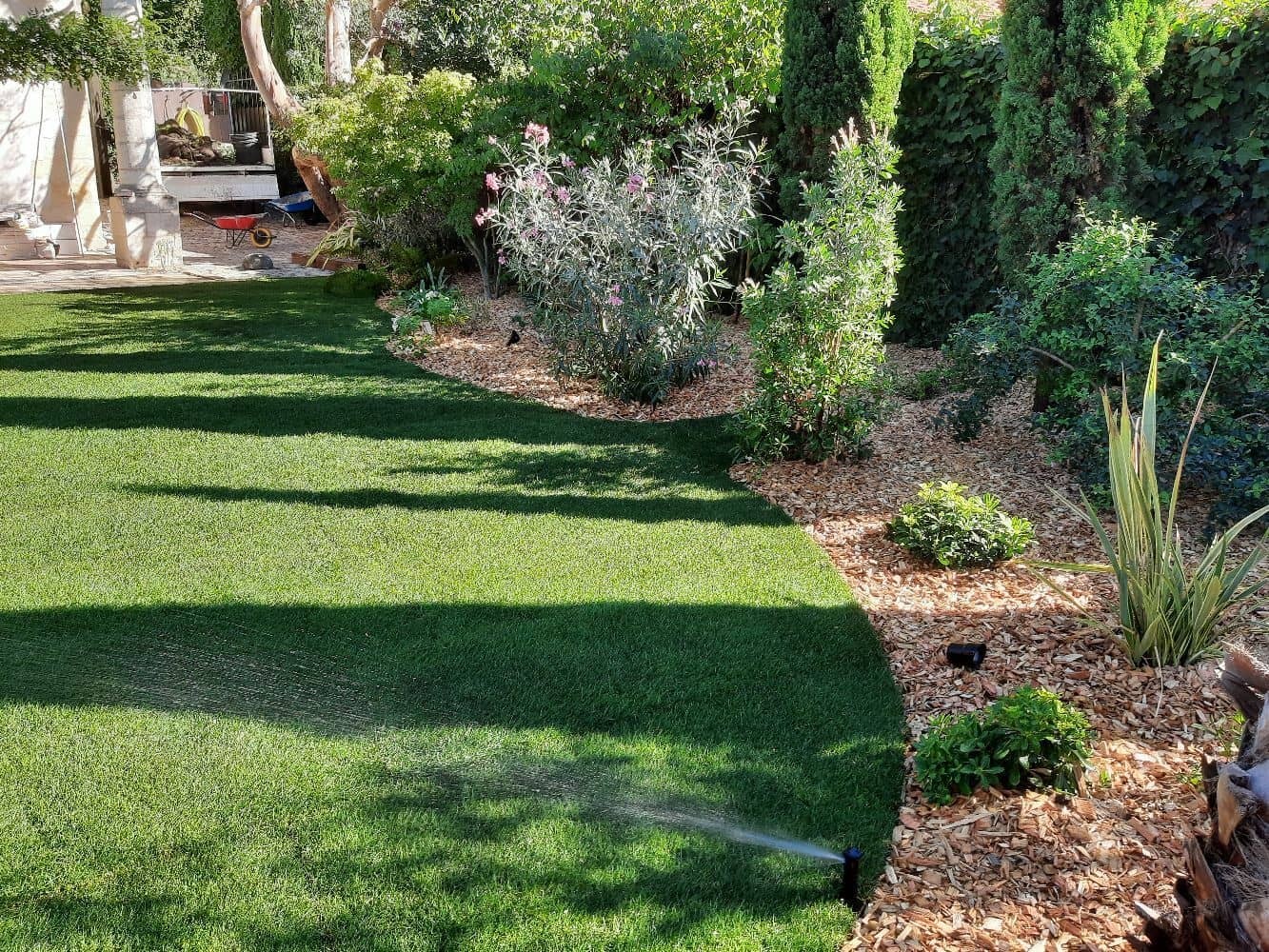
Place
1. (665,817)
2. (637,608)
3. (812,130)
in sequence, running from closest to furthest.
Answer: (665,817)
(637,608)
(812,130)

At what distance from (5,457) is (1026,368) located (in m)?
6.14

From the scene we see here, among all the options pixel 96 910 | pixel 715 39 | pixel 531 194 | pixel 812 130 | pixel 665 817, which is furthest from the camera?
pixel 715 39

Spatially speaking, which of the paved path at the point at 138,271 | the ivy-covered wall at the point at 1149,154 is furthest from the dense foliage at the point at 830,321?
the paved path at the point at 138,271

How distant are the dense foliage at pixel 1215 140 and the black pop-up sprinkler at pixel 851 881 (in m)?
4.91

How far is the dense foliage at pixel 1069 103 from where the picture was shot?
19.6 ft

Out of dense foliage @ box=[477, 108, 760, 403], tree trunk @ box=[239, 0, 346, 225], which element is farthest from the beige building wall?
dense foliage @ box=[477, 108, 760, 403]

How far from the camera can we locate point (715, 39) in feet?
31.9

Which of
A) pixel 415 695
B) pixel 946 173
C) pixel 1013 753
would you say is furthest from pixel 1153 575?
pixel 946 173

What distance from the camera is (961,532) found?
457cm

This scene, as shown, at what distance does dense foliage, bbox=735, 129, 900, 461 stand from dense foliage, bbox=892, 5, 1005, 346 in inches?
94.0

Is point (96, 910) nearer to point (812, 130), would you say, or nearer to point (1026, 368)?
point (1026, 368)

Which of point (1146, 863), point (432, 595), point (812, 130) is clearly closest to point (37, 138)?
point (812, 130)

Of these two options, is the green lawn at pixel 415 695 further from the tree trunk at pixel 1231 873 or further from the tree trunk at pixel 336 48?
the tree trunk at pixel 336 48

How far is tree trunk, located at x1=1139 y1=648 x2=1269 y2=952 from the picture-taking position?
1.88 m
